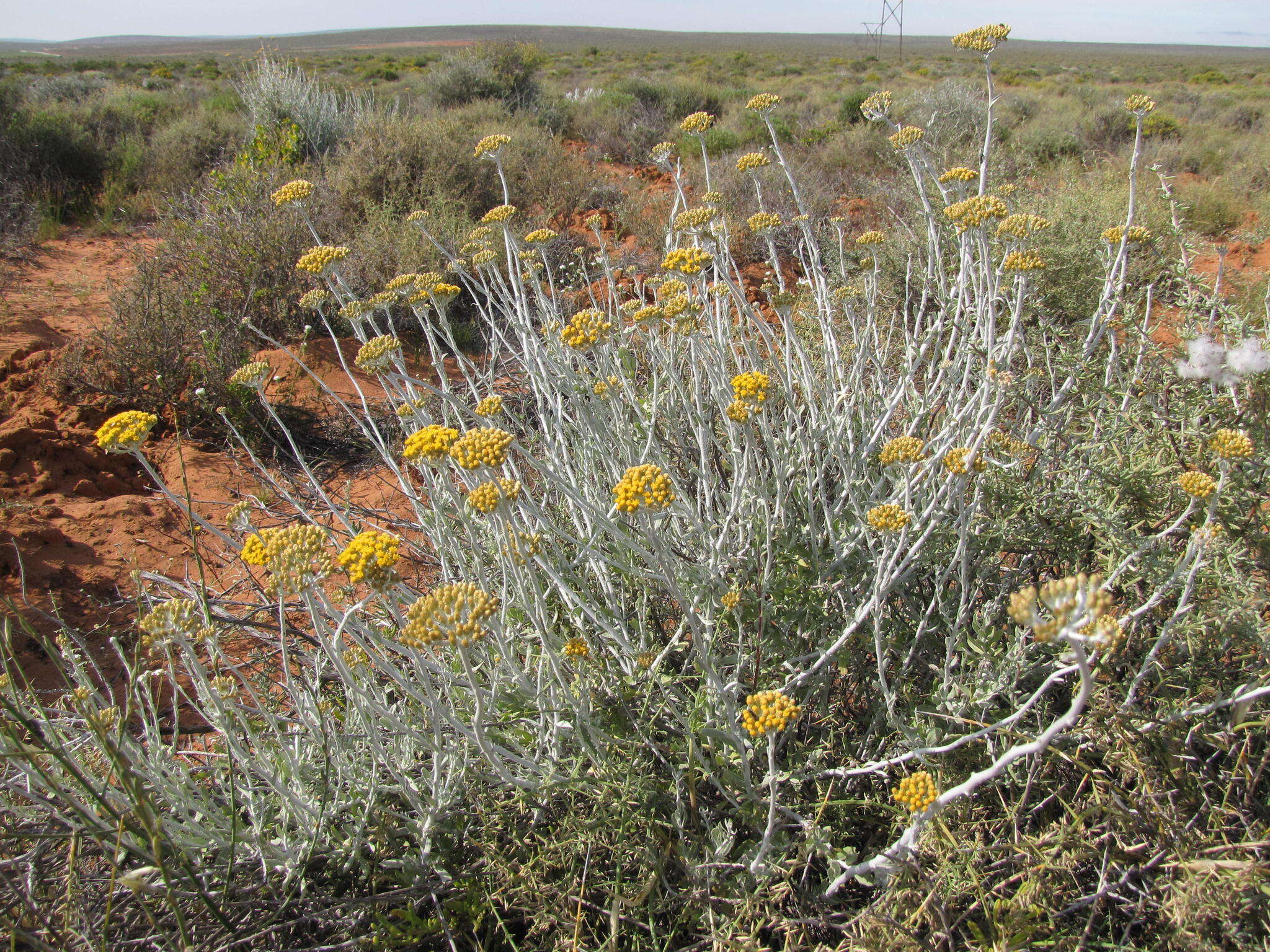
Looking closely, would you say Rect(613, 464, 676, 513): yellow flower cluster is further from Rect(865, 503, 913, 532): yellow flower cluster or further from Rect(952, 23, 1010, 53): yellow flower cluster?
Rect(952, 23, 1010, 53): yellow flower cluster

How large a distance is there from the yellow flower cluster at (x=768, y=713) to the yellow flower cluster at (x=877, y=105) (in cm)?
256

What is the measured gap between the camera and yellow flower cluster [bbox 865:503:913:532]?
1.76 m

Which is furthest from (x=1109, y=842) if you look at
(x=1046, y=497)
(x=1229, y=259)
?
(x=1229, y=259)

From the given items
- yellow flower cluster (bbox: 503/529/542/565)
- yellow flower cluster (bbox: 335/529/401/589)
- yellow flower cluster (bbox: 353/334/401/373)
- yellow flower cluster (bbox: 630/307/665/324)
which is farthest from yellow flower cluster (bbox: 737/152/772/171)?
yellow flower cluster (bbox: 335/529/401/589)

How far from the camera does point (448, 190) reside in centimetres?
812

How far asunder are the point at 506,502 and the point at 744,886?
49.9 inches

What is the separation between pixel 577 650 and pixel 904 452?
1163 millimetres

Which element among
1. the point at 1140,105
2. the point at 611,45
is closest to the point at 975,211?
the point at 1140,105

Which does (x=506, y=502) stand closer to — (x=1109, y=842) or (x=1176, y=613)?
(x=1176, y=613)

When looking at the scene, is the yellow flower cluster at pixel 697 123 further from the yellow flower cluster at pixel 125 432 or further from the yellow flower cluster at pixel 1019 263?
the yellow flower cluster at pixel 125 432

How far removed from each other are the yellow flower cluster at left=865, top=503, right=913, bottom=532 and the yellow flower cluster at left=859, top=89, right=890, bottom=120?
2015mm

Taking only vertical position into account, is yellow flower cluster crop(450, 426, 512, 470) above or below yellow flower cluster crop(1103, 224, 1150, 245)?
below

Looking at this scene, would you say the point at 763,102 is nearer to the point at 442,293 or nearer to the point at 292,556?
the point at 442,293

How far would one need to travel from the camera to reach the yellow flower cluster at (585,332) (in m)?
2.12
